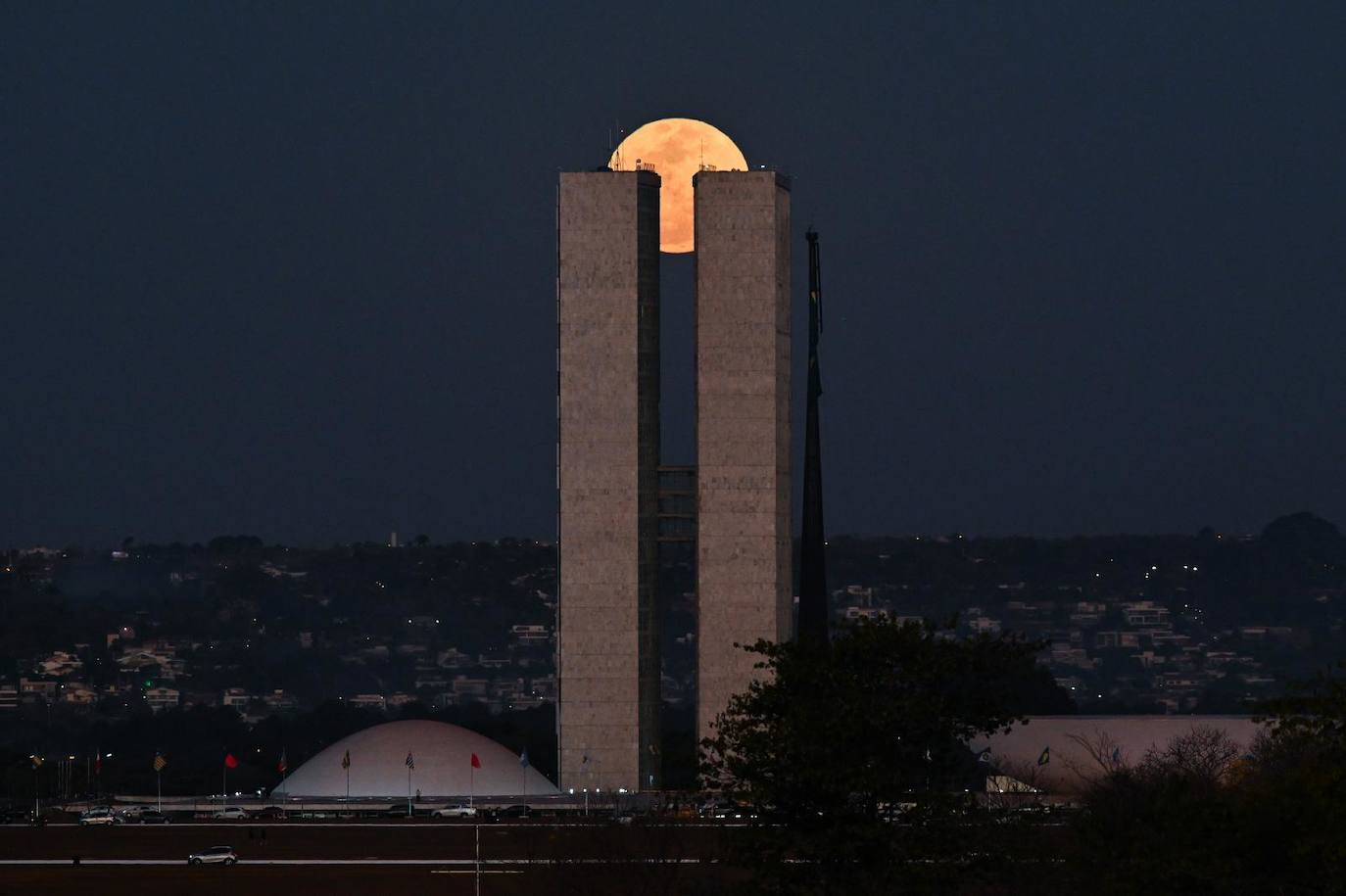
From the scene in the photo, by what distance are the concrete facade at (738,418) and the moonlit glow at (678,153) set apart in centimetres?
740

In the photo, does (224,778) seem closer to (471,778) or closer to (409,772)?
(409,772)

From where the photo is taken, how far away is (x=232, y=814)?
393 ft

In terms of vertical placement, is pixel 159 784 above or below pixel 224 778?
below

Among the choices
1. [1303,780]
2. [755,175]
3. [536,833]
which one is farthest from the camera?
[755,175]

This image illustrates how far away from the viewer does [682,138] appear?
130m

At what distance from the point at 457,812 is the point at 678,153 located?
3422 centimetres

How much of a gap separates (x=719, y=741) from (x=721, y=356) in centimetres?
7941

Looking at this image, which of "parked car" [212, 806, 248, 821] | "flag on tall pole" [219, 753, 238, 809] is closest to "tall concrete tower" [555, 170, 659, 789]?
"parked car" [212, 806, 248, 821]

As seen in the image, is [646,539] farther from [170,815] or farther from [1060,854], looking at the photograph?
[1060,854]

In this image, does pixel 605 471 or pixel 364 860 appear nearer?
pixel 364 860

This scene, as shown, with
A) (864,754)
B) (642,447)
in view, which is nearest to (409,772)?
(642,447)

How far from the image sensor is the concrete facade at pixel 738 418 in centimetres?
12050

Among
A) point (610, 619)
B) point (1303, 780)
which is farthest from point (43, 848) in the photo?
point (1303, 780)

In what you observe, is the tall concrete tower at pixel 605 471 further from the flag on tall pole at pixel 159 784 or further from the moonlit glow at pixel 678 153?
the flag on tall pole at pixel 159 784
